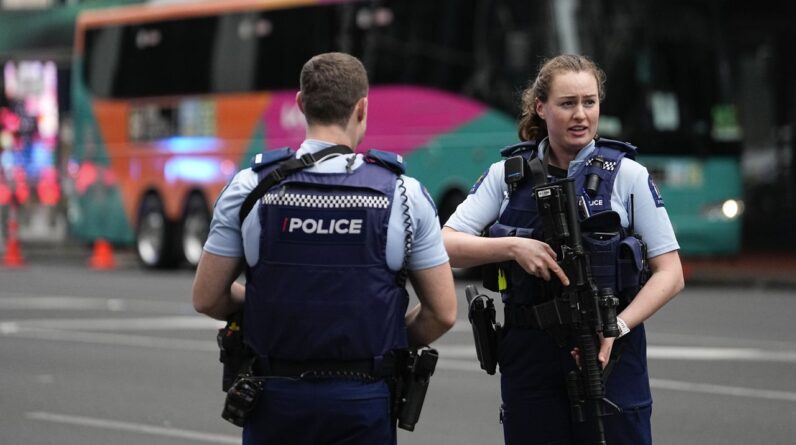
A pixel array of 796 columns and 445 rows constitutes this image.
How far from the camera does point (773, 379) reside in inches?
442

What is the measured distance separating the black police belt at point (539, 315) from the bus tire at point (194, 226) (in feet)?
59.5

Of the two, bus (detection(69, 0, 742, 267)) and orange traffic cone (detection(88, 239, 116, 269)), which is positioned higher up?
bus (detection(69, 0, 742, 267))

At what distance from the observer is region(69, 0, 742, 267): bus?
61.4ft

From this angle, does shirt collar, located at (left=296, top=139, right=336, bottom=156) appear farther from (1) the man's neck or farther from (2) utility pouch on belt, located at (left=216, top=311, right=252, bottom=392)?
(2) utility pouch on belt, located at (left=216, top=311, right=252, bottom=392)

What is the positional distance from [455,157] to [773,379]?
8.87 metres

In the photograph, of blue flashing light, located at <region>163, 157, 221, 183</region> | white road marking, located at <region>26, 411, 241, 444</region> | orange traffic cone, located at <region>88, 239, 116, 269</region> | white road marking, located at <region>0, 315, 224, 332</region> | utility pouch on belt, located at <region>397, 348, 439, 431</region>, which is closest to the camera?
utility pouch on belt, located at <region>397, 348, 439, 431</region>

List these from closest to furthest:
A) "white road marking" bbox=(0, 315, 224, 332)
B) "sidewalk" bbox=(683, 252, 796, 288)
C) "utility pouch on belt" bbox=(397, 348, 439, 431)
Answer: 1. "utility pouch on belt" bbox=(397, 348, 439, 431)
2. "white road marking" bbox=(0, 315, 224, 332)
3. "sidewalk" bbox=(683, 252, 796, 288)

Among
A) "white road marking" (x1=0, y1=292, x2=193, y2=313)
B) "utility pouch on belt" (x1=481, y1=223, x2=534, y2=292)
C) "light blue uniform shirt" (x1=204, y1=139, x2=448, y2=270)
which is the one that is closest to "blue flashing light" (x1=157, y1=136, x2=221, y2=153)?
"white road marking" (x1=0, y1=292, x2=193, y2=313)

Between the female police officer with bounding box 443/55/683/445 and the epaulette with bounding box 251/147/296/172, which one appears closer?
the epaulette with bounding box 251/147/296/172

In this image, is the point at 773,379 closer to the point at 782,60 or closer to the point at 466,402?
the point at 466,402

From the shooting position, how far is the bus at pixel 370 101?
61.4 feet

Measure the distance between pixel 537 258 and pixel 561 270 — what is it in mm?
76

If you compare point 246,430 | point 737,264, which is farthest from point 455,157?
point 246,430

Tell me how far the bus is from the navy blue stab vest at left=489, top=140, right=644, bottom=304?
34.6 ft
